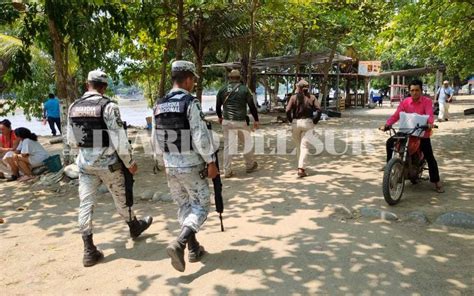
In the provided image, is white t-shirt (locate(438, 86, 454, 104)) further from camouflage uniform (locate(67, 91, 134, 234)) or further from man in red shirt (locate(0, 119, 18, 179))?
camouflage uniform (locate(67, 91, 134, 234))

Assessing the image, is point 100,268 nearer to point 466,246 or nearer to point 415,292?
point 415,292

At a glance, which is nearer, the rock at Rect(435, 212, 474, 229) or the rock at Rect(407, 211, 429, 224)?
the rock at Rect(435, 212, 474, 229)

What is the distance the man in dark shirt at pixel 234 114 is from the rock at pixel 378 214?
274 centimetres

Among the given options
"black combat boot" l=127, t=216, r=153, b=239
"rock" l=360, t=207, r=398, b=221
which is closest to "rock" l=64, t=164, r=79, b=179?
"black combat boot" l=127, t=216, r=153, b=239

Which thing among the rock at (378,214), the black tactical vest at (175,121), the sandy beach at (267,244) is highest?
the black tactical vest at (175,121)

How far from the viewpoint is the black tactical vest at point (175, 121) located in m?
3.53

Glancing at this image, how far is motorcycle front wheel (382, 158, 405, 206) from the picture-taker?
16.4 feet

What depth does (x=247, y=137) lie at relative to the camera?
7227mm

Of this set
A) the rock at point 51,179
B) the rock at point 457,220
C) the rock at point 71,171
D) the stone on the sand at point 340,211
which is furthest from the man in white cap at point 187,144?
the rock at point 51,179

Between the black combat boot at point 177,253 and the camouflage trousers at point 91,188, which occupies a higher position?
the camouflage trousers at point 91,188

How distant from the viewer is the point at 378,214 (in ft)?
15.6

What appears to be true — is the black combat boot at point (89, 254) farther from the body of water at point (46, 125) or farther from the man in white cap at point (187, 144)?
the body of water at point (46, 125)

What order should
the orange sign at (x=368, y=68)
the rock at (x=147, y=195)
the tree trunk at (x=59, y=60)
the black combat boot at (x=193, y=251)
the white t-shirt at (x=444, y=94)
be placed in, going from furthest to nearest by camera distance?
the orange sign at (x=368, y=68), the white t-shirt at (x=444, y=94), the tree trunk at (x=59, y=60), the rock at (x=147, y=195), the black combat boot at (x=193, y=251)

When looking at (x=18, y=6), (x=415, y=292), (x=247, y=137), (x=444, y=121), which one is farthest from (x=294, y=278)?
(x=444, y=121)
